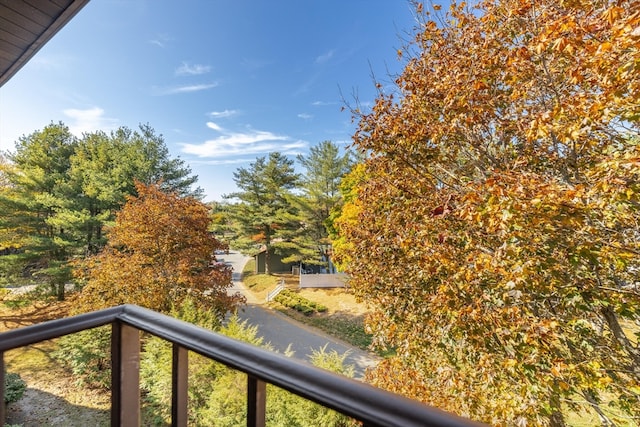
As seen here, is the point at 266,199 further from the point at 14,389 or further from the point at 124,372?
the point at 124,372

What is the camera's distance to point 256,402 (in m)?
0.59

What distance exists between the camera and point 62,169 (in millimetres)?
11969

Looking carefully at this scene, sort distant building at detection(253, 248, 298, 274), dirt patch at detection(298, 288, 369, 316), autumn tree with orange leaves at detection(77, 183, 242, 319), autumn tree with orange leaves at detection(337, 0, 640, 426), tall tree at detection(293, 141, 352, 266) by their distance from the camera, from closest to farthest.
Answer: autumn tree with orange leaves at detection(337, 0, 640, 426)
autumn tree with orange leaves at detection(77, 183, 242, 319)
dirt patch at detection(298, 288, 369, 316)
tall tree at detection(293, 141, 352, 266)
distant building at detection(253, 248, 298, 274)

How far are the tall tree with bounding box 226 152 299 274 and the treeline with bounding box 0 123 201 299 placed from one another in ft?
17.2

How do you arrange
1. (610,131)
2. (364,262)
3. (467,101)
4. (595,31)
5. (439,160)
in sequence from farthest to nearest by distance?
(364,262)
(439,160)
(467,101)
(610,131)
(595,31)

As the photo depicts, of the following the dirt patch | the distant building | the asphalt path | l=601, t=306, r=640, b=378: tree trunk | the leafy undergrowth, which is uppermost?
l=601, t=306, r=640, b=378: tree trunk

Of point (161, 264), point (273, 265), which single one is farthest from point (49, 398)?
point (273, 265)

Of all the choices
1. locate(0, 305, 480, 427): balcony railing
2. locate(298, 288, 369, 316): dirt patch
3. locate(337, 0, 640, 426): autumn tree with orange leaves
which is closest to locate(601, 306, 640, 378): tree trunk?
locate(337, 0, 640, 426): autumn tree with orange leaves

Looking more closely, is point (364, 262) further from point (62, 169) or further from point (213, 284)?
point (62, 169)

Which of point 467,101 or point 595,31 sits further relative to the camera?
point 467,101

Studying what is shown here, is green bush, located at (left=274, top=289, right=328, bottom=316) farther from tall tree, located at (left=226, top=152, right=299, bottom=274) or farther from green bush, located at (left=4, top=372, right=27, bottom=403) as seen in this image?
green bush, located at (left=4, top=372, right=27, bottom=403)

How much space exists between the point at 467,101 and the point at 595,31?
1.13m

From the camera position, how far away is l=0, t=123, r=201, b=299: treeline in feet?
Answer: 32.9

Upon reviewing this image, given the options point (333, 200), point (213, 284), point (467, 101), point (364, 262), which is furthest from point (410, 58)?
point (333, 200)
